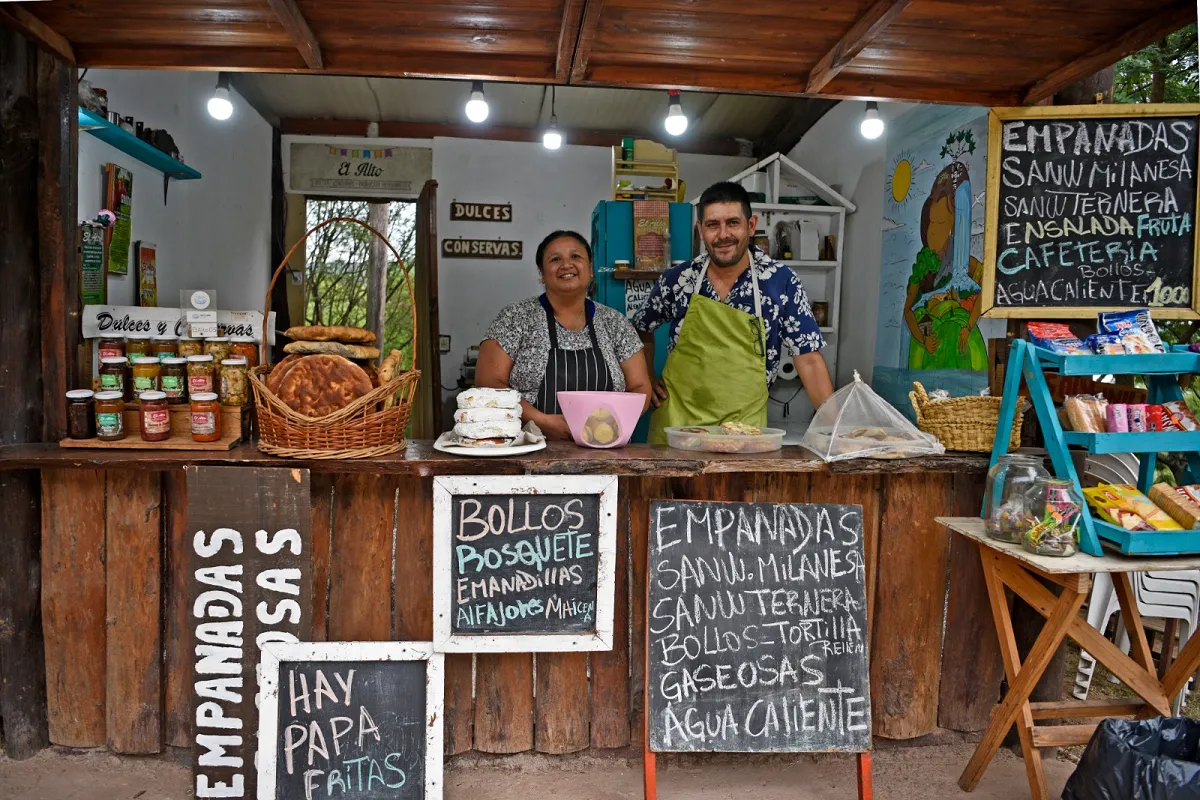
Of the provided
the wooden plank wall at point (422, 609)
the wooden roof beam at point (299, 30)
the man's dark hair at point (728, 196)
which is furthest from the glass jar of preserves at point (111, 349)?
the man's dark hair at point (728, 196)

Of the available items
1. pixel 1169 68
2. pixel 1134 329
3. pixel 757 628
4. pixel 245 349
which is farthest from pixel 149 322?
pixel 1169 68

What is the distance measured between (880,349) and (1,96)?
16.9ft

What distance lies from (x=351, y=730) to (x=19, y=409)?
1426 mm

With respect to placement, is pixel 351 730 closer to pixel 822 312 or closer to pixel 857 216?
pixel 822 312

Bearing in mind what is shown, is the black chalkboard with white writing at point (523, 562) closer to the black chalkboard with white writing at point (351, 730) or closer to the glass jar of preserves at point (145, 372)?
the black chalkboard with white writing at point (351, 730)

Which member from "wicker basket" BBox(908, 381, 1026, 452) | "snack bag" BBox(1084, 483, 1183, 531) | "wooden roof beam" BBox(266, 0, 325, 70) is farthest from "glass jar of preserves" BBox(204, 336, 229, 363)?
"snack bag" BBox(1084, 483, 1183, 531)

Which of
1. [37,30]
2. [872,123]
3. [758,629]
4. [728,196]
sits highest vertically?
[872,123]

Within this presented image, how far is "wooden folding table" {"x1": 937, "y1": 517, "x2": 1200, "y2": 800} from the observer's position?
76.7 inches

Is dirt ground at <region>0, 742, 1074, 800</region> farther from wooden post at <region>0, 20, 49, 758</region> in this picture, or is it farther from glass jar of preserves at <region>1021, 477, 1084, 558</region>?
glass jar of preserves at <region>1021, 477, 1084, 558</region>

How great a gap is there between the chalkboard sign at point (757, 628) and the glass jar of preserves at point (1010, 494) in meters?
0.36

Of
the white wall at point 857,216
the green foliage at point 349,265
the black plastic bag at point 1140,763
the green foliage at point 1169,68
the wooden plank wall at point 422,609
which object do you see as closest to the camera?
the black plastic bag at point 1140,763

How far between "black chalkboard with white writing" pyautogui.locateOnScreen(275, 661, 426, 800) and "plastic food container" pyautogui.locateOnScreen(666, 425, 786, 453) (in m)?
1.03

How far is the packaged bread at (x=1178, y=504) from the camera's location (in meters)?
1.96

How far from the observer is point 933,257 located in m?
4.95
